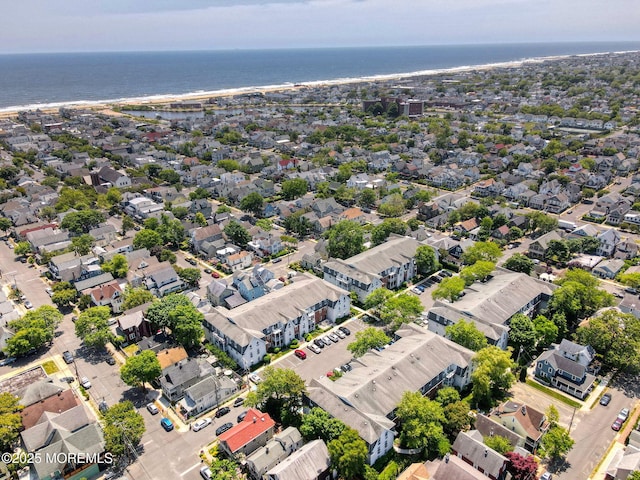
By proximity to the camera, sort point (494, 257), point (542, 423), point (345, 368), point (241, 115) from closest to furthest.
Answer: point (542, 423) → point (345, 368) → point (494, 257) → point (241, 115)

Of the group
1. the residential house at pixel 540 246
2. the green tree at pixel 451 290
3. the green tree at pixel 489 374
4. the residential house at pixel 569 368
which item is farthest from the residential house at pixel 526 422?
the residential house at pixel 540 246

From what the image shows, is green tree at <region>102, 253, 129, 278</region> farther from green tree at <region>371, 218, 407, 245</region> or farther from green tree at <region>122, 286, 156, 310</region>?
green tree at <region>371, 218, 407, 245</region>

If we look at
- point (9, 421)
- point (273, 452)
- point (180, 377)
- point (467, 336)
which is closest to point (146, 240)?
point (180, 377)

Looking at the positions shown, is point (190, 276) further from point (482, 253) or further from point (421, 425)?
point (482, 253)

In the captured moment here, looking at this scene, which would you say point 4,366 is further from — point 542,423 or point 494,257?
point 494,257

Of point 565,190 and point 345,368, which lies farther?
point 565,190

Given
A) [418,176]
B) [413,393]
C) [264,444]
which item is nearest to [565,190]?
[418,176]
